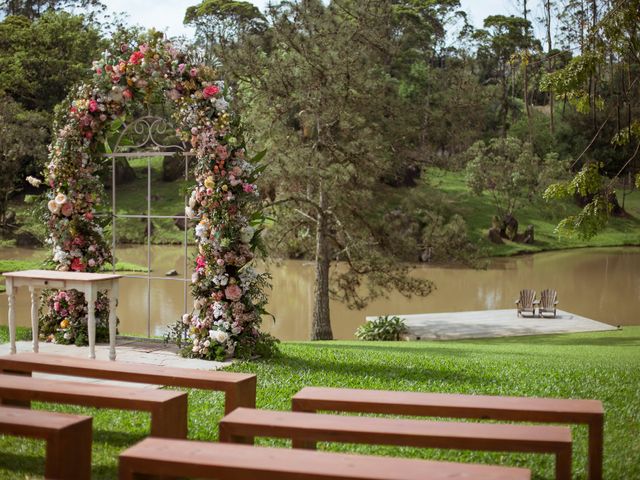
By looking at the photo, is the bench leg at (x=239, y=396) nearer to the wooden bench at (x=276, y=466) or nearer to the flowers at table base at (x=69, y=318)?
the wooden bench at (x=276, y=466)

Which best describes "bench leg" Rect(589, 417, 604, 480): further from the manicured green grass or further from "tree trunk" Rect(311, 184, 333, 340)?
the manicured green grass

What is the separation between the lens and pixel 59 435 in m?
3.53

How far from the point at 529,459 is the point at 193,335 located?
4183 millimetres

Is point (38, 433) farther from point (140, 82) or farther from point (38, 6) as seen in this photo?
point (38, 6)

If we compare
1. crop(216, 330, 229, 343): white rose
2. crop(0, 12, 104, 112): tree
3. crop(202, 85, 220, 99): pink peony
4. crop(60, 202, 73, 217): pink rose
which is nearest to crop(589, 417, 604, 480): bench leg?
crop(216, 330, 229, 343): white rose

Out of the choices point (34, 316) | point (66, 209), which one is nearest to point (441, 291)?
point (66, 209)

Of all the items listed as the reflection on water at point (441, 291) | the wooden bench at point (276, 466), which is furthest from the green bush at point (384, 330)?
the wooden bench at point (276, 466)

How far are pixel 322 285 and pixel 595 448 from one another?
1200 centimetres

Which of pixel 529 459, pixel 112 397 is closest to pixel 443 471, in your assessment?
pixel 529 459

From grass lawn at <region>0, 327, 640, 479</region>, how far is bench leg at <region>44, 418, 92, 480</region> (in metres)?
0.47

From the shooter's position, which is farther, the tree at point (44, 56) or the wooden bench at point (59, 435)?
the tree at point (44, 56)

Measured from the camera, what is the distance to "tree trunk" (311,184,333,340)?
15773 millimetres

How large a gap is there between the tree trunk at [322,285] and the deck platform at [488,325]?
6.10 ft

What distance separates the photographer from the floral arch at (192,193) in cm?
769
